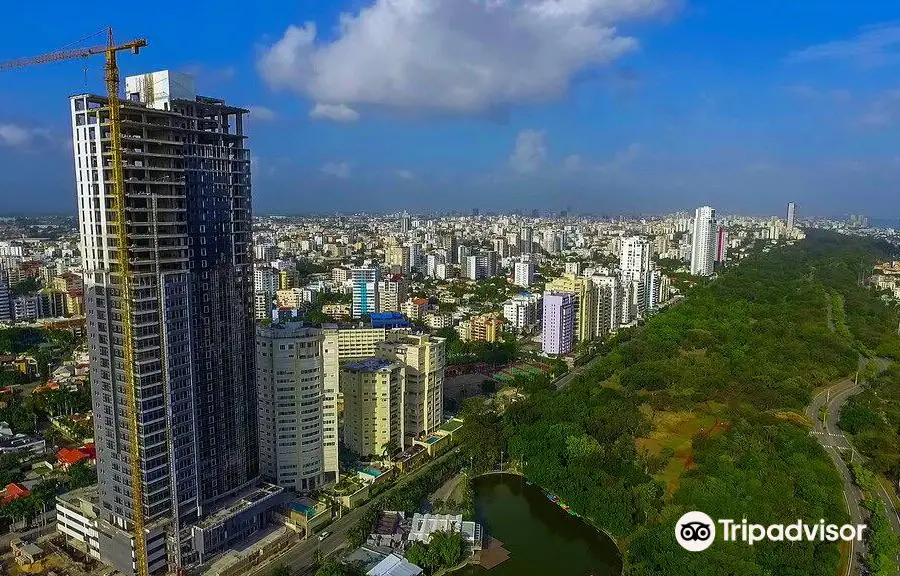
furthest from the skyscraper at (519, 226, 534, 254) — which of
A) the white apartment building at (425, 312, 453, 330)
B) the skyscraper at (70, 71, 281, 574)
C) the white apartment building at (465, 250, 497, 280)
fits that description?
the skyscraper at (70, 71, 281, 574)

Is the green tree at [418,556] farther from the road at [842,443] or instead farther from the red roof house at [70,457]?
the red roof house at [70,457]

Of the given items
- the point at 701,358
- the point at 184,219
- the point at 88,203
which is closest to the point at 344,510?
the point at 184,219

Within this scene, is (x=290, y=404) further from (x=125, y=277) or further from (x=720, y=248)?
(x=720, y=248)

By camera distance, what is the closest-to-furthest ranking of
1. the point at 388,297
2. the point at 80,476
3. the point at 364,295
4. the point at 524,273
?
the point at 80,476, the point at 364,295, the point at 388,297, the point at 524,273

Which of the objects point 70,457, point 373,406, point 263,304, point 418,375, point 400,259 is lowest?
point 70,457

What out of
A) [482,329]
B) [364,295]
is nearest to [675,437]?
[482,329]

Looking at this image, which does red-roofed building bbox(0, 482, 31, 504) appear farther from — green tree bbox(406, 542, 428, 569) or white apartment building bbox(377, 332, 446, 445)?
white apartment building bbox(377, 332, 446, 445)

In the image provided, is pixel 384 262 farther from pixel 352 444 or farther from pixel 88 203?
pixel 88 203
